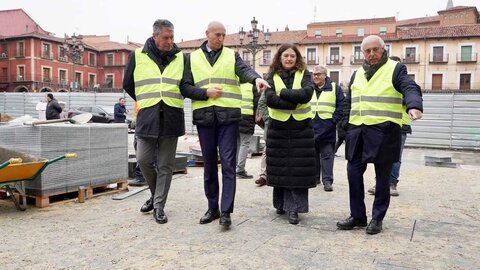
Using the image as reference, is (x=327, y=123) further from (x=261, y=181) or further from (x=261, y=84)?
(x=261, y=84)

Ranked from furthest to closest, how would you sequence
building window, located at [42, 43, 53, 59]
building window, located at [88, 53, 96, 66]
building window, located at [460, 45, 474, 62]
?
building window, located at [88, 53, 96, 66]
building window, located at [42, 43, 53, 59]
building window, located at [460, 45, 474, 62]

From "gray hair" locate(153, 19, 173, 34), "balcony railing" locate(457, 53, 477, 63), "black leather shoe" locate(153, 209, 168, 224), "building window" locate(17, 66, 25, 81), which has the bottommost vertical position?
"black leather shoe" locate(153, 209, 168, 224)

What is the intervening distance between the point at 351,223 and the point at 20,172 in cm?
326

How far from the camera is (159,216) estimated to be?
4238mm

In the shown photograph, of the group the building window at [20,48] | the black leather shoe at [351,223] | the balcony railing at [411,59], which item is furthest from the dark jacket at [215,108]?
the building window at [20,48]

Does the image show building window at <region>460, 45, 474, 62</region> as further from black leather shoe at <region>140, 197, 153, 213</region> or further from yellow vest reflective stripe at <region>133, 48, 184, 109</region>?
black leather shoe at <region>140, 197, 153, 213</region>

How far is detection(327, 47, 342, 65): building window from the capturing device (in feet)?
168

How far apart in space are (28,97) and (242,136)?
74.5 ft

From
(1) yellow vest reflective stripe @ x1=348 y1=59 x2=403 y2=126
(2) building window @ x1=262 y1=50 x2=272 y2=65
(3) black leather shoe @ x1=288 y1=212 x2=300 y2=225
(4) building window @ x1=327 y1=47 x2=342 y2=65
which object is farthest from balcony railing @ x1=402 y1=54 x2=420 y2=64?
(3) black leather shoe @ x1=288 y1=212 x2=300 y2=225

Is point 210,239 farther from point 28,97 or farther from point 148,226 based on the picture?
point 28,97

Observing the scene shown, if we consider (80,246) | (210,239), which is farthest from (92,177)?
(210,239)

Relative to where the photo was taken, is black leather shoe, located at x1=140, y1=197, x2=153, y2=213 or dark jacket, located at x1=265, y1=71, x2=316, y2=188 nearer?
dark jacket, located at x1=265, y1=71, x2=316, y2=188

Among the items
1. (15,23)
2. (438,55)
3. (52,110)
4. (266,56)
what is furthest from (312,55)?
(52,110)

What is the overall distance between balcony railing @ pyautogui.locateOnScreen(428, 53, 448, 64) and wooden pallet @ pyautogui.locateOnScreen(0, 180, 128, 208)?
48.1 m
